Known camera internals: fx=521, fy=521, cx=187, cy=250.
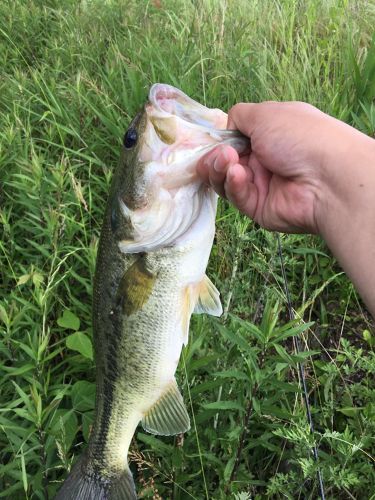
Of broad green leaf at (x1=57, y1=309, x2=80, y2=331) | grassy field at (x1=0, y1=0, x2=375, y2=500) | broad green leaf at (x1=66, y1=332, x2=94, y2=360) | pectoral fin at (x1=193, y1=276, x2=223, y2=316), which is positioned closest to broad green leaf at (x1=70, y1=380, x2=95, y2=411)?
grassy field at (x1=0, y1=0, x2=375, y2=500)

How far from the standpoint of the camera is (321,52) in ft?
13.9

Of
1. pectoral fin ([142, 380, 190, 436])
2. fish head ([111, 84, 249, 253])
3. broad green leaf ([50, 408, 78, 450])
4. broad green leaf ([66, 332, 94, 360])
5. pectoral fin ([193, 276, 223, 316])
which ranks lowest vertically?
broad green leaf ([50, 408, 78, 450])

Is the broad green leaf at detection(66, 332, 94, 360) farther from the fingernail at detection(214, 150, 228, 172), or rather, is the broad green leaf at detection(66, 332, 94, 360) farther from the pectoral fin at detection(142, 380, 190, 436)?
the fingernail at detection(214, 150, 228, 172)

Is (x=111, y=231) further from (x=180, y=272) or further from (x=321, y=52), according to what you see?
(x=321, y=52)

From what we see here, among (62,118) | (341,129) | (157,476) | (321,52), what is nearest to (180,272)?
(341,129)

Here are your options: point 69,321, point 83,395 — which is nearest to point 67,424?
point 83,395

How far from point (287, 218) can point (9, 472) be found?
142cm

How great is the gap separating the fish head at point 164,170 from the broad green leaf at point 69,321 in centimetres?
86

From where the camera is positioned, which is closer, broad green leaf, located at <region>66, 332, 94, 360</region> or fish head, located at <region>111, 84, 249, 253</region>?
fish head, located at <region>111, 84, 249, 253</region>

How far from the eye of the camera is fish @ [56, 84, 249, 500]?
176cm

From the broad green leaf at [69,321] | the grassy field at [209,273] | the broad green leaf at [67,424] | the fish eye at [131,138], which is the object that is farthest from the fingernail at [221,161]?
the broad green leaf at [69,321]

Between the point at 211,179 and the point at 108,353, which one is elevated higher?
the point at 211,179

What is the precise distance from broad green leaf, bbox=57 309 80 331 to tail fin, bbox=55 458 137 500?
735 mm

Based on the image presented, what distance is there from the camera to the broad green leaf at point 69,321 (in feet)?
8.32
